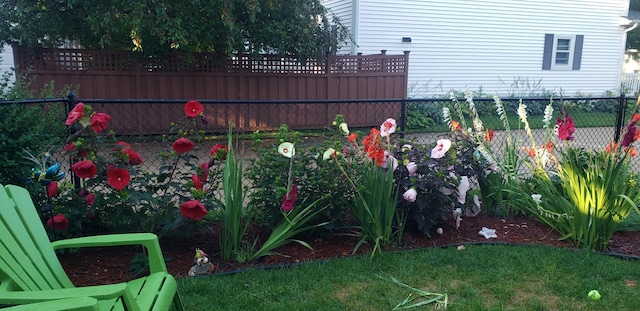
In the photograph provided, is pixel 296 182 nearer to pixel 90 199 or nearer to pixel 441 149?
pixel 441 149

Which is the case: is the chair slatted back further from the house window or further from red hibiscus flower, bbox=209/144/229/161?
the house window

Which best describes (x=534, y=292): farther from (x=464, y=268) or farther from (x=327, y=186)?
(x=327, y=186)

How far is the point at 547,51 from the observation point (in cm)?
1450

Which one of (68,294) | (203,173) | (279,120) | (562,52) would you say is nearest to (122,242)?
(68,294)

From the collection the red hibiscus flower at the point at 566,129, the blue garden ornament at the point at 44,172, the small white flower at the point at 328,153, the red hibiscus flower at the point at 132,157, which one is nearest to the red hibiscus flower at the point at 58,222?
the blue garden ornament at the point at 44,172

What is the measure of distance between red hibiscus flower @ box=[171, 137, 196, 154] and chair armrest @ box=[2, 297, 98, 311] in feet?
5.80

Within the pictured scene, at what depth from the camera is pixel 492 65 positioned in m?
13.9

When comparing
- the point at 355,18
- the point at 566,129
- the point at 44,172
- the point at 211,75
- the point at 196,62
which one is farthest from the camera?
the point at 355,18

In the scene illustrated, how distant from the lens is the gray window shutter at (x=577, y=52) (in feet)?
48.7

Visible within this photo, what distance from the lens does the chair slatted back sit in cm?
195

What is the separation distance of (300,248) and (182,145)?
43.2 inches

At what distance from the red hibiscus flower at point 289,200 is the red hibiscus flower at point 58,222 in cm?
136

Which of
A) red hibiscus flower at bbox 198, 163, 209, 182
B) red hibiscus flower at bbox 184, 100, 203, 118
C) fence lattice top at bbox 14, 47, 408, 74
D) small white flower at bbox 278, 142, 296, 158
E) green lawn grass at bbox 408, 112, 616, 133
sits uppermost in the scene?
fence lattice top at bbox 14, 47, 408, 74

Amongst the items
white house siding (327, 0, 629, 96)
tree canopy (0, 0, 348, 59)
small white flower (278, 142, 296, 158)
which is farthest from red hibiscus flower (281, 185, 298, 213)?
white house siding (327, 0, 629, 96)
